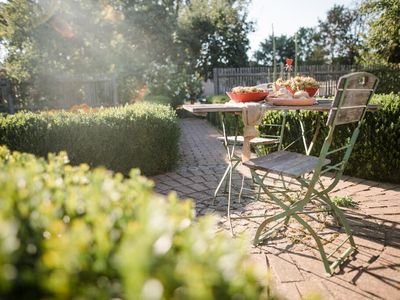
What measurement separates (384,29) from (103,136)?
15.9 meters

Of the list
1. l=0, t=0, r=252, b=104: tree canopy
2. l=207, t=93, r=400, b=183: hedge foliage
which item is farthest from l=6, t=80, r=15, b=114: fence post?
l=207, t=93, r=400, b=183: hedge foliage

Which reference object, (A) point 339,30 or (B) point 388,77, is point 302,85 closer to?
(B) point 388,77

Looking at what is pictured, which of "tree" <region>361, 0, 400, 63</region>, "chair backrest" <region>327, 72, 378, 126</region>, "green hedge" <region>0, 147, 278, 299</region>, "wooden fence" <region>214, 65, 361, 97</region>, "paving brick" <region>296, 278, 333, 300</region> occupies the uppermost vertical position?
"tree" <region>361, 0, 400, 63</region>

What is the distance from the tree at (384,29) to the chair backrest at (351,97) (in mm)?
15159

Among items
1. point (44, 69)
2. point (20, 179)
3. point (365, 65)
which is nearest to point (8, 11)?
point (44, 69)

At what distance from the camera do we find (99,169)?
1260 millimetres

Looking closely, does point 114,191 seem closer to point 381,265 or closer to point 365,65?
point 381,265

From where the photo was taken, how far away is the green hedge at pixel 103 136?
450 centimetres

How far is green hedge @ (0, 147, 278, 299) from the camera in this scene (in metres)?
0.68

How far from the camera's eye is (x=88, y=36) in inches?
730

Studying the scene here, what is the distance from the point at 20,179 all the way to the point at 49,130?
381 centimetres

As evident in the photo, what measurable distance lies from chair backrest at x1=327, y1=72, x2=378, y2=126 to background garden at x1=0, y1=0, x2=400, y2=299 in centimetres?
137

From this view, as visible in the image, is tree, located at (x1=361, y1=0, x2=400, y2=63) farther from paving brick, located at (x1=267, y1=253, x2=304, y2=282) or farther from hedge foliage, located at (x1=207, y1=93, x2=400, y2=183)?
paving brick, located at (x1=267, y1=253, x2=304, y2=282)

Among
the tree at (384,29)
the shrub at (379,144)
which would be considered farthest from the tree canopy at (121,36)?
the shrub at (379,144)
